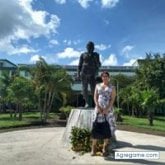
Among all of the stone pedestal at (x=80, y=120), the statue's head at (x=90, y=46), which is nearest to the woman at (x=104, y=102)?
the stone pedestal at (x=80, y=120)

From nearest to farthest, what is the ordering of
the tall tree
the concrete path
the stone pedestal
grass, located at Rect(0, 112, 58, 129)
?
the concrete path < the stone pedestal < grass, located at Rect(0, 112, 58, 129) < the tall tree

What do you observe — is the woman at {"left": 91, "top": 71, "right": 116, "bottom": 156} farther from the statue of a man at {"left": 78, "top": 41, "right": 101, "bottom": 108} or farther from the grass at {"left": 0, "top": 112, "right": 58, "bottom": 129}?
the grass at {"left": 0, "top": 112, "right": 58, "bottom": 129}

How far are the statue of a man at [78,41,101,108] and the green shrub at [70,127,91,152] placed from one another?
5.46ft

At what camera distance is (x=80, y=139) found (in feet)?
33.6

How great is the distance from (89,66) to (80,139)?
8.73ft

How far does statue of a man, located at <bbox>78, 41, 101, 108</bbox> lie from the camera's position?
38.8 feet

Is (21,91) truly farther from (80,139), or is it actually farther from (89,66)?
(80,139)

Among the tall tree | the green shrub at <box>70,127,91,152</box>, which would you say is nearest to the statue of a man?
the green shrub at <box>70,127,91,152</box>

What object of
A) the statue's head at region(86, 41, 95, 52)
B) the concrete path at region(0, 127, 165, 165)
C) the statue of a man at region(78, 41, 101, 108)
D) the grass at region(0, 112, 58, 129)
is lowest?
the concrete path at region(0, 127, 165, 165)

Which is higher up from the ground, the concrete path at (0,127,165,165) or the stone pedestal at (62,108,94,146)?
the stone pedestal at (62,108,94,146)

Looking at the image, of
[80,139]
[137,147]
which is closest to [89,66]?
[80,139]

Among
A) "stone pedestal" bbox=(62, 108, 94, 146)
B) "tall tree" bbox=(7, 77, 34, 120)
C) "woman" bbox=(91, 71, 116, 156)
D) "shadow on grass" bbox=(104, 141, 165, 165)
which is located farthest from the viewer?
→ "tall tree" bbox=(7, 77, 34, 120)

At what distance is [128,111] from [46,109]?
62.6ft

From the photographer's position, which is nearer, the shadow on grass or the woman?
the shadow on grass
